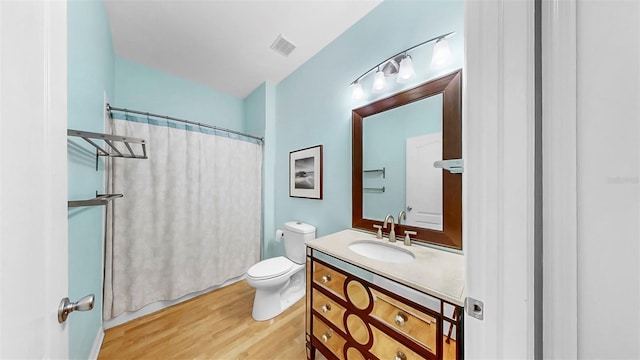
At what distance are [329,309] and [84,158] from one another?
156 centimetres

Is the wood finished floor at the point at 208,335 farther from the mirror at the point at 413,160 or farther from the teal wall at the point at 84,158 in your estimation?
the mirror at the point at 413,160

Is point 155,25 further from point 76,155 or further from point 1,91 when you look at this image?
point 1,91

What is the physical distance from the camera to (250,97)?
2697 millimetres

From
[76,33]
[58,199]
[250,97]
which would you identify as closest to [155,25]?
[76,33]

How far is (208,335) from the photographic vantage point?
4.99ft

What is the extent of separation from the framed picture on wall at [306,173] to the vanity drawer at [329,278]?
75 centimetres

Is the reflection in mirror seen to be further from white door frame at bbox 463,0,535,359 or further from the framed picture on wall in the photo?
white door frame at bbox 463,0,535,359

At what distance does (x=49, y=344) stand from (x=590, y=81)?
3.83 ft

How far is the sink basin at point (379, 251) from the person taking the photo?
1201mm

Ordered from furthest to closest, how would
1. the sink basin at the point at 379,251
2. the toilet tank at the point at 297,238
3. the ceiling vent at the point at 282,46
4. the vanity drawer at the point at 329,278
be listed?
1. the toilet tank at the point at 297,238
2. the ceiling vent at the point at 282,46
3. the sink basin at the point at 379,251
4. the vanity drawer at the point at 329,278

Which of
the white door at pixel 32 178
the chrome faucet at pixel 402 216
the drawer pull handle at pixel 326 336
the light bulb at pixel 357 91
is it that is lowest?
the drawer pull handle at pixel 326 336

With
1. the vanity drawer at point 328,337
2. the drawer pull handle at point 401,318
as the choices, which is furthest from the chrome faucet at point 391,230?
the vanity drawer at point 328,337

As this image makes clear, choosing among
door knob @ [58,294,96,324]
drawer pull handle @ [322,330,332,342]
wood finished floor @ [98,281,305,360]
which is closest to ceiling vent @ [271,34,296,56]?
door knob @ [58,294,96,324]

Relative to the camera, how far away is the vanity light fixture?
3.61 ft
